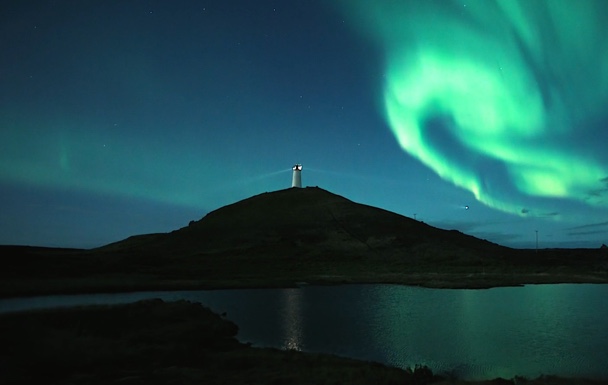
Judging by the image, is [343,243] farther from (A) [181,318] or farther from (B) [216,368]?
(B) [216,368]

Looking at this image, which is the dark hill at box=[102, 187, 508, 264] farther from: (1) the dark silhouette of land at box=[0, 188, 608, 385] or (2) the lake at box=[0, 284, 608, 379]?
(2) the lake at box=[0, 284, 608, 379]

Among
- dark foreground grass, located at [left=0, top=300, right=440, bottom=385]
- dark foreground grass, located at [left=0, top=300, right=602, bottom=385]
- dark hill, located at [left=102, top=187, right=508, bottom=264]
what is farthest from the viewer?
dark hill, located at [left=102, top=187, right=508, bottom=264]

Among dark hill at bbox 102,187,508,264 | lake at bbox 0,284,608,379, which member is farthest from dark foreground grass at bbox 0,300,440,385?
dark hill at bbox 102,187,508,264

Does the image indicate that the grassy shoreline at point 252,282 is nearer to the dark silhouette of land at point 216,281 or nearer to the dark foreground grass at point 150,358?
the dark silhouette of land at point 216,281

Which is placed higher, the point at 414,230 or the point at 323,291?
the point at 414,230

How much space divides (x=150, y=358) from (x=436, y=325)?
2792 cm

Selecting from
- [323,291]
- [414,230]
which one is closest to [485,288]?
[323,291]

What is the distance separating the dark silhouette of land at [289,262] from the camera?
299 ft

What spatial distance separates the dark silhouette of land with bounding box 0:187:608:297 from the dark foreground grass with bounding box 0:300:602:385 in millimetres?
39234

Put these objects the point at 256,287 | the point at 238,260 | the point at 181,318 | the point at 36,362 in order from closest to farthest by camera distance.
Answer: the point at 36,362
the point at 181,318
the point at 256,287
the point at 238,260

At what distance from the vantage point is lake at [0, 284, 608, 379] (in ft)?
104

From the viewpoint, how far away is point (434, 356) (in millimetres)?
32750

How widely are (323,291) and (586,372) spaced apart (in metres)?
55.7

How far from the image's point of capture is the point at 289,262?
456ft
